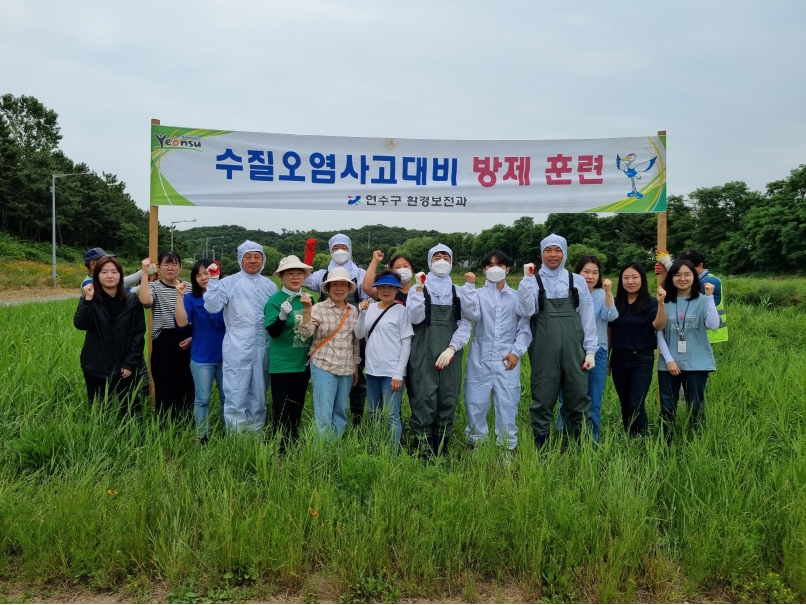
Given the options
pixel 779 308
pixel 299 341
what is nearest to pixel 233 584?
pixel 299 341

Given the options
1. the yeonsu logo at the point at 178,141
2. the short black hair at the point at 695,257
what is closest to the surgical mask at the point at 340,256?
the yeonsu logo at the point at 178,141

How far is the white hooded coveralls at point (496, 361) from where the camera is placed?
4.57m

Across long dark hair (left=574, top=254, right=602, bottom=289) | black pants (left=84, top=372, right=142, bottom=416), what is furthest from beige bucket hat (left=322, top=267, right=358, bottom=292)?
long dark hair (left=574, top=254, right=602, bottom=289)

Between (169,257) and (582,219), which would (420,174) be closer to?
(169,257)

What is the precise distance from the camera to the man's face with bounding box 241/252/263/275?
4.71 m

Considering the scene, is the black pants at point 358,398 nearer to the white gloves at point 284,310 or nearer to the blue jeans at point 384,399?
the blue jeans at point 384,399

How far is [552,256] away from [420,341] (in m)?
1.30

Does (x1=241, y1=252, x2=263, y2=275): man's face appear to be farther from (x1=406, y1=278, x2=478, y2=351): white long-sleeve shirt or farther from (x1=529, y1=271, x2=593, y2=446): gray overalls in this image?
(x1=529, y1=271, x2=593, y2=446): gray overalls

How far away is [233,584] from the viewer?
9.37ft

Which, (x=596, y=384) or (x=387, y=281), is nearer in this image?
(x=387, y=281)

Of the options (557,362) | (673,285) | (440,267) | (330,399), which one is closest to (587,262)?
(673,285)

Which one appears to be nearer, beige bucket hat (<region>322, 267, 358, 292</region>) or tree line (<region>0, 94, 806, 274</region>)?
beige bucket hat (<region>322, 267, 358, 292</region>)

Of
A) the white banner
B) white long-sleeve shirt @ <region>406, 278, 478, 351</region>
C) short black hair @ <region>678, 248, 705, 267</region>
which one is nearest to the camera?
white long-sleeve shirt @ <region>406, 278, 478, 351</region>

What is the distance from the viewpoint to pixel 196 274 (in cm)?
488
